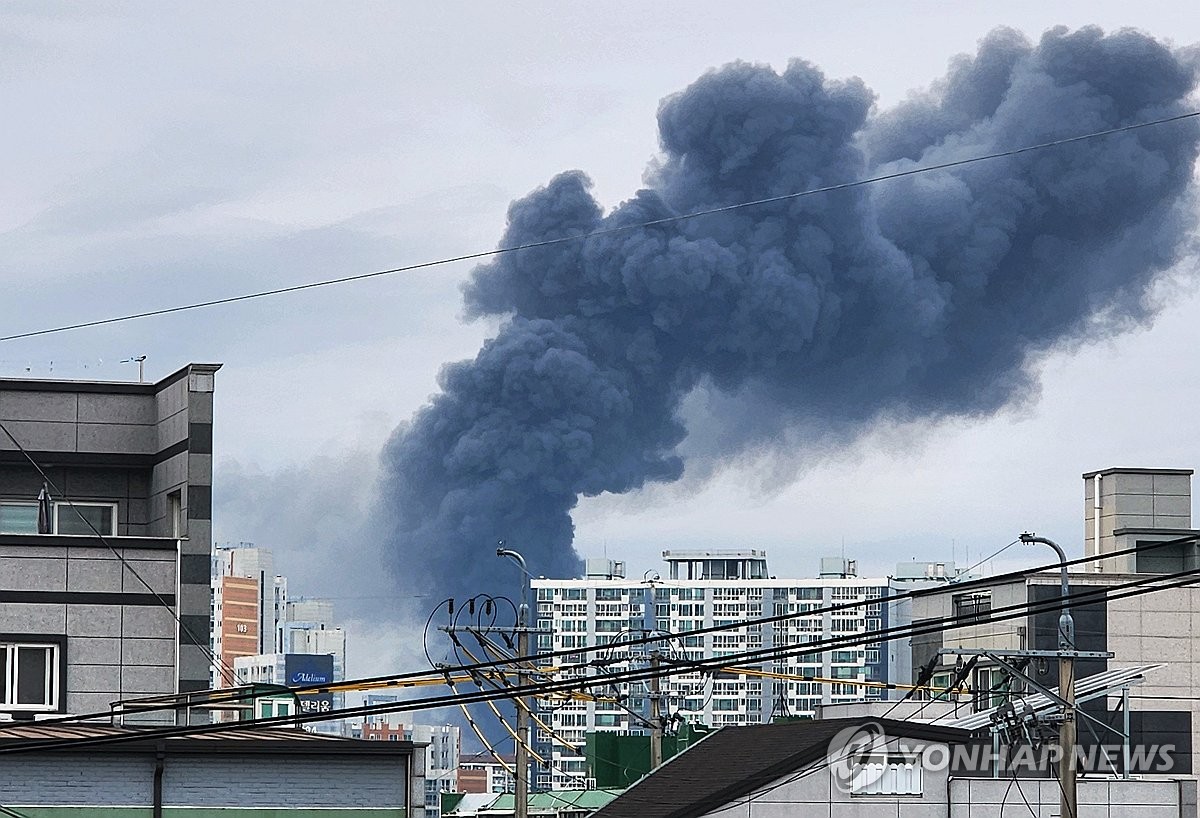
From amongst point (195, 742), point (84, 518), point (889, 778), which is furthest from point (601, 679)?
point (889, 778)

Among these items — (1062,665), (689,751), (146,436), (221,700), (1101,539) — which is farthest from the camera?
(1101,539)

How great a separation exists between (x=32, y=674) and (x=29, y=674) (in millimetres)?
47

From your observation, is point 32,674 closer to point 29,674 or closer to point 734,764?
point 29,674

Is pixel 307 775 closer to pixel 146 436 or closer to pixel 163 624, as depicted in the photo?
pixel 163 624

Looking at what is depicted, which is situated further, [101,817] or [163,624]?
[163,624]

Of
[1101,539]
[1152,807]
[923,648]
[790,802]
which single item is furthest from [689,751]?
[923,648]

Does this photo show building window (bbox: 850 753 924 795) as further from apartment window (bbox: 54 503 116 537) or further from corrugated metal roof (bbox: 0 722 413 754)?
corrugated metal roof (bbox: 0 722 413 754)

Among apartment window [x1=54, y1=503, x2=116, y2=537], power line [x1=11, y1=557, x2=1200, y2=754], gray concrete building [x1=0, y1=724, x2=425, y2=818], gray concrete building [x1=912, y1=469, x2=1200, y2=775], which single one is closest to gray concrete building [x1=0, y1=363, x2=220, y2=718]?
apartment window [x1=54, y1=503, x2=116, y2=537]

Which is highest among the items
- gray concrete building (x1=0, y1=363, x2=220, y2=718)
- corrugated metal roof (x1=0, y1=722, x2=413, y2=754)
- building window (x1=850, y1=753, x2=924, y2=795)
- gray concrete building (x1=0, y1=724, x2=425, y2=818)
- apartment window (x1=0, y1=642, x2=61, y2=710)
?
gray concrete building (x1=0, y1=363, x2=220, y2=718)

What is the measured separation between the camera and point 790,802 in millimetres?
36281

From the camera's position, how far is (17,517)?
34.0m

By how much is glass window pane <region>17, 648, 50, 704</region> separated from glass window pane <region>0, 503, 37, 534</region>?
3.88m

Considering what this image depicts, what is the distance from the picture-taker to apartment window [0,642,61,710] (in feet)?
99.2

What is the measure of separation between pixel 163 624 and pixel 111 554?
1460 mm
